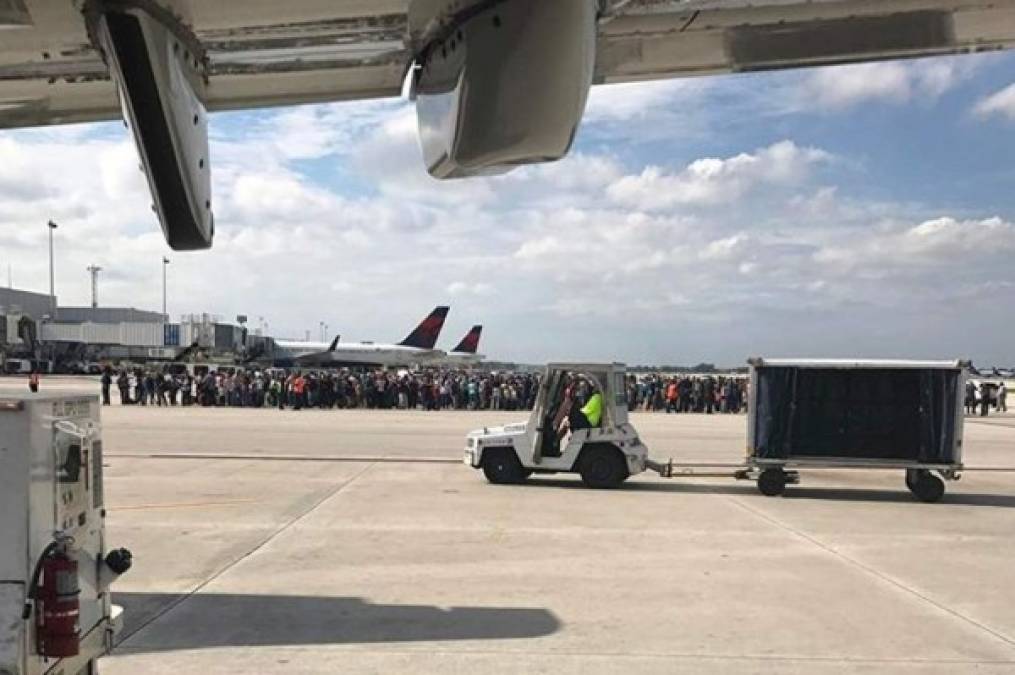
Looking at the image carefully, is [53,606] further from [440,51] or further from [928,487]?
[928,487]

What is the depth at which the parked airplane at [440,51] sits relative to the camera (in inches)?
123

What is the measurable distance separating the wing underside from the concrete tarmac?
3.34 metres

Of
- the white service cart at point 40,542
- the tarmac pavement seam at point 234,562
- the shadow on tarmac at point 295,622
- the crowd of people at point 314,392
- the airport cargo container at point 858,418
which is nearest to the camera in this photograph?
the white service cart at point 40,542

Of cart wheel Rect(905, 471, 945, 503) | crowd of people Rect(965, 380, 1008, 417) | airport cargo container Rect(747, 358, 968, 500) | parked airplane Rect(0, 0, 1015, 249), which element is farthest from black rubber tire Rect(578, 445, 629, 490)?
crowd of people Rect(965, 380, 1008, 417)

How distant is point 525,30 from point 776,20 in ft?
4.77

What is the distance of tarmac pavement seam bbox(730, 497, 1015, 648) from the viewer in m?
6.55

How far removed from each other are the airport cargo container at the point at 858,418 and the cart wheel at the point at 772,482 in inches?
0.6

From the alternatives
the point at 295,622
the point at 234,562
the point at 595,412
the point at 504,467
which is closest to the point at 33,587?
the point at 295,622

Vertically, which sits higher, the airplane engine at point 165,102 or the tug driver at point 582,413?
the airplane engine at point 165,102

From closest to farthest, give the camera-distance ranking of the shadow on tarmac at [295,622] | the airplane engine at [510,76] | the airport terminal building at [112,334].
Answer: the airplane engine at [510,76] < the shadow on tarmac at [295,622] < the airport terminal building at [112,334]

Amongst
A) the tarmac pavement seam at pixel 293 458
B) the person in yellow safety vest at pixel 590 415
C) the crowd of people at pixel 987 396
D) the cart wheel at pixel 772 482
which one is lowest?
the crowd of people at pixel 987 396

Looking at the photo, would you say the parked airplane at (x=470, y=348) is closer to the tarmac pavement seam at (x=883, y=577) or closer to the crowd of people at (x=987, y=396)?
the crowd of people at (x=987, y=396)

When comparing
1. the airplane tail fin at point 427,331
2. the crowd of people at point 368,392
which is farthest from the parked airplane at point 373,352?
the crowd of people at point 368,392

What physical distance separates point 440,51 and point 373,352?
66565 millimetres
